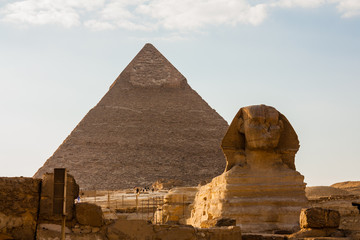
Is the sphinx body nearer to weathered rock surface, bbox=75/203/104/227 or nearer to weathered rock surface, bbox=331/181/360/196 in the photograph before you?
weathered rock surface, bbox=75/203/104/227

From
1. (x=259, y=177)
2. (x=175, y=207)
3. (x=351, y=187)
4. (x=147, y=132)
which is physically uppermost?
(x=147, y=132)

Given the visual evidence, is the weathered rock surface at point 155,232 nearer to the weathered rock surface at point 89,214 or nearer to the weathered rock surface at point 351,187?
the weathered rock surface at point 89,214

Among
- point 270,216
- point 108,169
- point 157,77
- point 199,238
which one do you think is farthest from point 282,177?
point 157,77

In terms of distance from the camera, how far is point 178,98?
112 metres

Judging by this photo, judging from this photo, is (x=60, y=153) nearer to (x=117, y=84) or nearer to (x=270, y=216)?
(x=117, y=84)

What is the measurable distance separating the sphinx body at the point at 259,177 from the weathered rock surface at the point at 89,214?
4.18m

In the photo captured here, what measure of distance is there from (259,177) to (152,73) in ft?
339

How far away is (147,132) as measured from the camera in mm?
111125

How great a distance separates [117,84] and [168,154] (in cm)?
1385

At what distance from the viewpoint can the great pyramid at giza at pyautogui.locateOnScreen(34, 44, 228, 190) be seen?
104 m

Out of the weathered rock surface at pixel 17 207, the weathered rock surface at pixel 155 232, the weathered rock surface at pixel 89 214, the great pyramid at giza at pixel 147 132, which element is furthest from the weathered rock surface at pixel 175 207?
the great pyramid at giza at pixel 147 132

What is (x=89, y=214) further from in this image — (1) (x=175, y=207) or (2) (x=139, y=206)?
(2) (x=139, y=206)

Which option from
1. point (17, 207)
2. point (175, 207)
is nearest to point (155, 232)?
point (17, 207)

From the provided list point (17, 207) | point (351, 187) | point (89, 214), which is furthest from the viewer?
point (351, 187)
